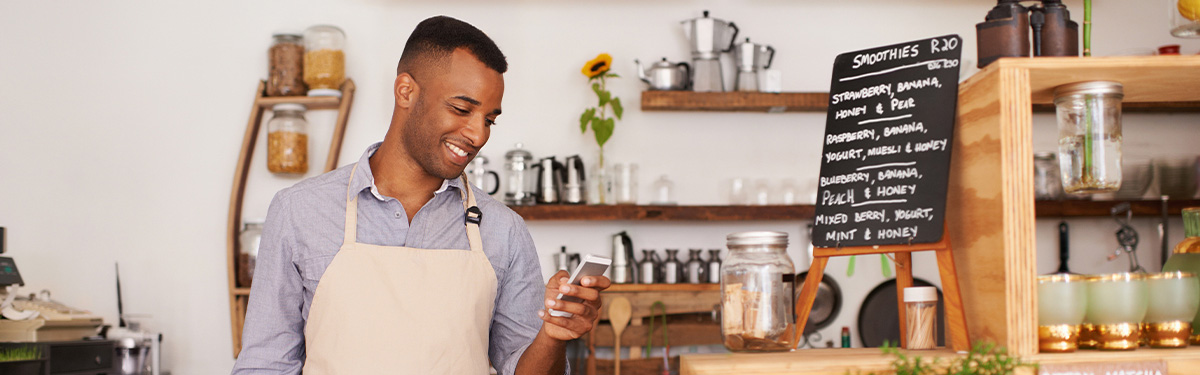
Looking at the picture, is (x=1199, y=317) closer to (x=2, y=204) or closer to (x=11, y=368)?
(x=11, y=368)

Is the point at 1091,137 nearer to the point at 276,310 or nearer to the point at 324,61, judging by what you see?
the point at 276,310

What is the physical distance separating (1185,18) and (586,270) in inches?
47.4

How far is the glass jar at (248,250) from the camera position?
12.2 ft

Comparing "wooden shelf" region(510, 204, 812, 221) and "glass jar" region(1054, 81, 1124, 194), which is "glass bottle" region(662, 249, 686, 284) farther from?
"glass jar" region(1054, 81, 1124, 194)

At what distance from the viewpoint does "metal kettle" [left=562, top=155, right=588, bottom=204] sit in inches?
149

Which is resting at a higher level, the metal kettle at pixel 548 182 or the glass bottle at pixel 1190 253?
the metal kettle at pixel 548 182

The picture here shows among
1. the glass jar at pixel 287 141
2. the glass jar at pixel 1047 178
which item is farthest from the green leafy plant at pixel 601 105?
the glass jar at pixel 1047 178

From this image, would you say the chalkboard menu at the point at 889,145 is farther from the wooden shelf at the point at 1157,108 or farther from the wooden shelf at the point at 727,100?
the wooden shelf at the point at 1157,108

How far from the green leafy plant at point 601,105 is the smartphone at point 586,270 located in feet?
7.24

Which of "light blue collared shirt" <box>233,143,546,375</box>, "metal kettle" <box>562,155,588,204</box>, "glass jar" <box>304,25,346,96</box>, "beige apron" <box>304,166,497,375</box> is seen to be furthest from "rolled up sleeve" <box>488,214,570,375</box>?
"glass jar" <box>304,25,346,96</box>

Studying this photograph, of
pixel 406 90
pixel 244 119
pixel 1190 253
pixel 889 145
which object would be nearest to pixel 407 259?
pixel 406 90

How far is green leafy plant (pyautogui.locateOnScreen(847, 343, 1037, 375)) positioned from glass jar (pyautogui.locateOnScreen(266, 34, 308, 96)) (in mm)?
2933

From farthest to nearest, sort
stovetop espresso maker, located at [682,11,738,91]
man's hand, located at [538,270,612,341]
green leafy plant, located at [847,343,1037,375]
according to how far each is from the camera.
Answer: stovetop espresso maker, located at [682,11,738,91] < man's hand, located at [538,270,612,341] < green leafy plant, located at [847,343,1037,375]

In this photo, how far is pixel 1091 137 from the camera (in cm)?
161
